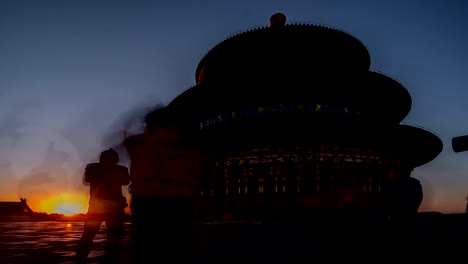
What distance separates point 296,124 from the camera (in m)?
21.6

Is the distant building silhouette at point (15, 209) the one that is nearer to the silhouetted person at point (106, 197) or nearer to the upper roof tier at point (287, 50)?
the upper roof tier at point (287, 50)

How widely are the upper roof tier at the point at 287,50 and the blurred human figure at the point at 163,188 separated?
22.5 m

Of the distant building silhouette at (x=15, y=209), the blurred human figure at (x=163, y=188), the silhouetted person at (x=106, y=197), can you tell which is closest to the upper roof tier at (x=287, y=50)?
the silhouetted person at (x=106, y=197)

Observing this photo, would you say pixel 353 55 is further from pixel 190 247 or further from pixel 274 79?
pixel 190 247

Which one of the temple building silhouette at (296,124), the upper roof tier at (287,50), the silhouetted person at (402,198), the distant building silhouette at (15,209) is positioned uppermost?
the upper roof tier at (287,50)

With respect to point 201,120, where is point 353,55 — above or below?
above

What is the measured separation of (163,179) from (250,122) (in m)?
19.8

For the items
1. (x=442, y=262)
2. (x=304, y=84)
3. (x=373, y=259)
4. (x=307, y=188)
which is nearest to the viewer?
(x=442, y=262)

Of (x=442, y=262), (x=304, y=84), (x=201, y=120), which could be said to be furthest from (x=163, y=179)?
(x=201, y=120)

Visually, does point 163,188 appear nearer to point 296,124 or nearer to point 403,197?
point 403,197

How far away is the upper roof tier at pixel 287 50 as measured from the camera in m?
26.0

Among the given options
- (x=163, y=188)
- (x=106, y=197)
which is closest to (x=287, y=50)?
(x=106, y=197)

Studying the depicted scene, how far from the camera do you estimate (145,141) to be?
2.61 metres

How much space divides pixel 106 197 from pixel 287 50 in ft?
81.5
